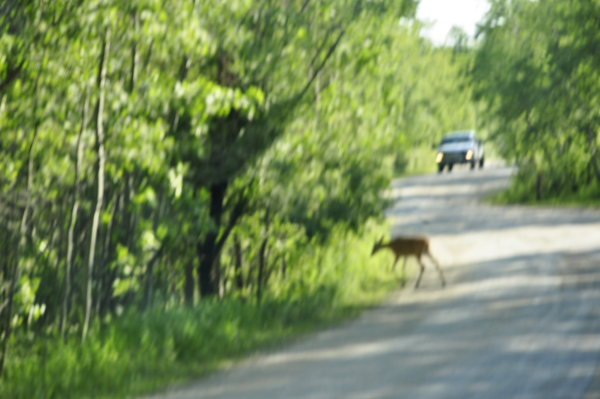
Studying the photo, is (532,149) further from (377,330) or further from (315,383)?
(315,383)

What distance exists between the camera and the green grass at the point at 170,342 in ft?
25.2

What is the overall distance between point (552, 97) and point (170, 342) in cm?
2183

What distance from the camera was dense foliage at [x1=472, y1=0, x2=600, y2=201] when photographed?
27.0m

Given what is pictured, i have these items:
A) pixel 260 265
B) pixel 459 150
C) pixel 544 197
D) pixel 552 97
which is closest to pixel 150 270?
pixel 260 265

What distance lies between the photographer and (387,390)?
7.45 m

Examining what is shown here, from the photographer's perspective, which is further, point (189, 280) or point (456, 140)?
point (456, 140)

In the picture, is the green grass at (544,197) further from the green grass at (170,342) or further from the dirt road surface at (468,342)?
the green grass at (170,342)

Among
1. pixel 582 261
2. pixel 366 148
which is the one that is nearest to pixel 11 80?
pixel 366 148

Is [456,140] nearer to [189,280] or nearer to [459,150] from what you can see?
[459,150]

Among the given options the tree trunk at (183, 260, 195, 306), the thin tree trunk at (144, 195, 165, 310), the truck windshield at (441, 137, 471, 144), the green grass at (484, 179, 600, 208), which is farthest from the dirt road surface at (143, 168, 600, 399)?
the truck windshield at (441, 137, 471, 144)

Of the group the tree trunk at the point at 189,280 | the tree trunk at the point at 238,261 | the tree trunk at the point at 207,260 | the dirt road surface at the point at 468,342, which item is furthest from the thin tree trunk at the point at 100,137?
the tree trunk at the point at 238,261

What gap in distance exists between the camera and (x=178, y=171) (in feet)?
29.2

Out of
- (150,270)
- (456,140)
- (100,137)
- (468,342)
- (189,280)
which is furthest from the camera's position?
(456,140)

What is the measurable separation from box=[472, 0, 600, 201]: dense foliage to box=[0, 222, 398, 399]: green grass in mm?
16926
